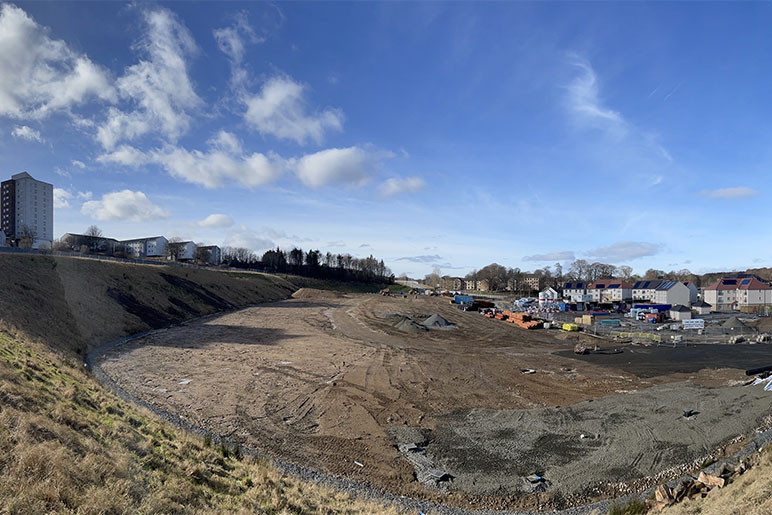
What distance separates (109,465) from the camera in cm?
895

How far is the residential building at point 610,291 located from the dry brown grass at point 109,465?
108346 mm

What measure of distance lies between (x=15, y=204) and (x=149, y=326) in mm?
101741

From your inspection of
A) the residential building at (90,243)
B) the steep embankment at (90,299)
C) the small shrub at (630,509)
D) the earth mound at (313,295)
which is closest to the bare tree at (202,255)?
the residential building at (90,243)

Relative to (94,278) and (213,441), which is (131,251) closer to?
(94,278)

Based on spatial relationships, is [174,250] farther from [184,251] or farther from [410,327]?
[410,327]

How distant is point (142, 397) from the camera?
2106cm

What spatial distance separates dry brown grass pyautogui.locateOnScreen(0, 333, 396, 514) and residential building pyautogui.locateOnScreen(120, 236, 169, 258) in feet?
410

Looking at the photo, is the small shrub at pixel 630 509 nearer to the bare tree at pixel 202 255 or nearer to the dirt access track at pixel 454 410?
the dirt access track at pixel 454 410

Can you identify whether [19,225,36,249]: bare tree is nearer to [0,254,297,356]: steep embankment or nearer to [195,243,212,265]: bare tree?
[0,254,297,356]: steep embankment

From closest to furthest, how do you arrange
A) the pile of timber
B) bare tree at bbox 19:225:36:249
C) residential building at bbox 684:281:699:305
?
the pile of timber, bare tree at bbox 19:225:36:249, residential building at bbox 684:281:699:305

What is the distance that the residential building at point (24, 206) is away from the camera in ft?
344

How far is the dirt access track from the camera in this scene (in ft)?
46.7

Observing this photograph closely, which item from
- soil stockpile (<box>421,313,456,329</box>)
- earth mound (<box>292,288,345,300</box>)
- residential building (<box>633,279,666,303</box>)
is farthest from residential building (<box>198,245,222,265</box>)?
residential building (<box>633,279,666,303</box>)

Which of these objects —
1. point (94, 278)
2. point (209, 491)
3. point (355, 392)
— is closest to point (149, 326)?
point (94, 278)
